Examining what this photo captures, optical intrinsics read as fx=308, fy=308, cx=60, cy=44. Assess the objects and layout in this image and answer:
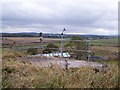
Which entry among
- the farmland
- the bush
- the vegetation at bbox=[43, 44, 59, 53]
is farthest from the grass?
the bush

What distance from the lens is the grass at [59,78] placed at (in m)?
5.06

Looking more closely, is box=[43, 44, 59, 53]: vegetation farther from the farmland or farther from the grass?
the grass

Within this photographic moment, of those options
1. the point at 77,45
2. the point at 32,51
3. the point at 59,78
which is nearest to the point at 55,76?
the point at 59,78

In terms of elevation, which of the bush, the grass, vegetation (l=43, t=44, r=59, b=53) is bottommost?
the grass

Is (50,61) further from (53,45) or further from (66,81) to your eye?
(53,45)

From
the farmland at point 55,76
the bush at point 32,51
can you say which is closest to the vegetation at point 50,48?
the bush at point 32,51

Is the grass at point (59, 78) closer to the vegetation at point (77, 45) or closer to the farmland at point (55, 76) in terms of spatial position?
the farmland at point (55, 76)

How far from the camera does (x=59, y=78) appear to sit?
17.2 feet

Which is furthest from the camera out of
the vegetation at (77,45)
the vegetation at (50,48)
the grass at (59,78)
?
the vegetation at (77,45)

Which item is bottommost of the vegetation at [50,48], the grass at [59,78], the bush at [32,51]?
the grass at [59,78]

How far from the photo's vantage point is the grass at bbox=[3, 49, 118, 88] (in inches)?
199

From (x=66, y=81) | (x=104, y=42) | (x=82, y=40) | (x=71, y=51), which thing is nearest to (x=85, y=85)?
(x=66, y=81)

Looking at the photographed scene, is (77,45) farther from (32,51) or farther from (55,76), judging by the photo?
(55,76)

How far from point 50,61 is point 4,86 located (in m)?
1.80
